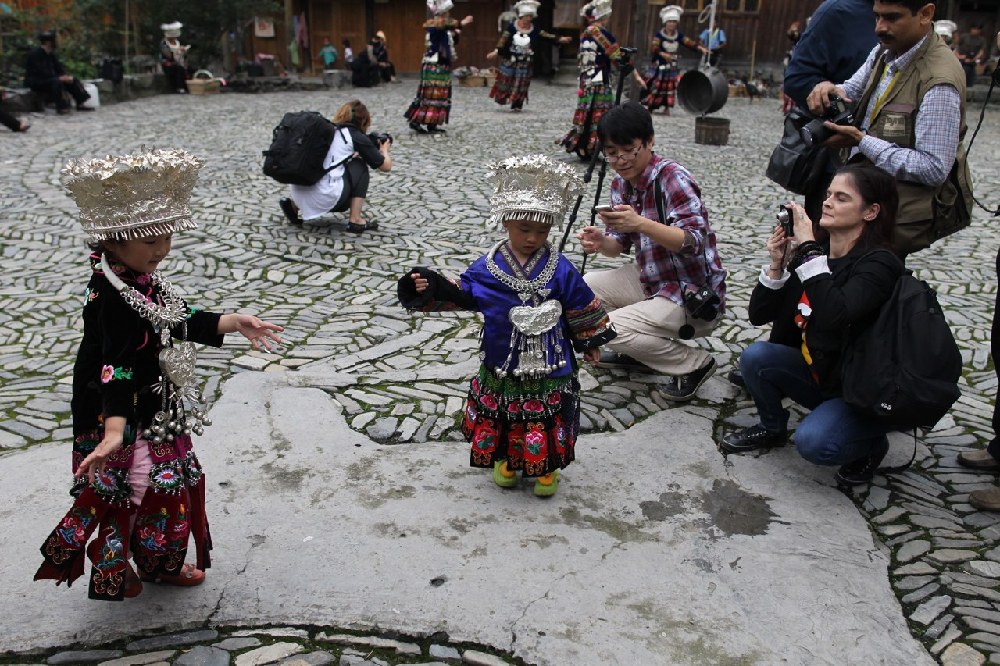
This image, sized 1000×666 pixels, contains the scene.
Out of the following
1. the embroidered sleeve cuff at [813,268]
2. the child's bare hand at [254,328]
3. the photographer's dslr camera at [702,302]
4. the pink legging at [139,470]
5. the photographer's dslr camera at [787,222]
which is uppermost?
the photographer's dslr camera at [787,222]

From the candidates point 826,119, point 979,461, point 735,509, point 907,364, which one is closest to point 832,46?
point 826,119

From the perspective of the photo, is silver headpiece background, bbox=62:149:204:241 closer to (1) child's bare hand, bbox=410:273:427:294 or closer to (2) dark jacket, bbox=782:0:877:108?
(1) child's bare hand, bbox=410:273:427:294

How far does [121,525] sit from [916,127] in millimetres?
3574

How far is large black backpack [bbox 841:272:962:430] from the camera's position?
3.19 metres

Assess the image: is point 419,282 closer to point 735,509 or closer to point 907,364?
point 735,509

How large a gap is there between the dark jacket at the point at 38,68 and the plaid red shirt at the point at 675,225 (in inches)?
521

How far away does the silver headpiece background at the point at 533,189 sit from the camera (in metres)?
3.19

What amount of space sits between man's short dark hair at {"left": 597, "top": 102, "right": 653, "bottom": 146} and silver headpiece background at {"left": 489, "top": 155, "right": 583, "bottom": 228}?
0.82 m

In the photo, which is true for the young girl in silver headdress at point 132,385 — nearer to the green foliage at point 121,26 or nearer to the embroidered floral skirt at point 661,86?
the embroidered floral skirt at point 661,86

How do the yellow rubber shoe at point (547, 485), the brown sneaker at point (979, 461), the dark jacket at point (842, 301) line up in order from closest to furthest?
the dark jacket at point (842, 301) → the yellow rubber shoe at point (547, 485) → the brown sneaker at point (979, 461)

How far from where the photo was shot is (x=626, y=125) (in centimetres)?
396

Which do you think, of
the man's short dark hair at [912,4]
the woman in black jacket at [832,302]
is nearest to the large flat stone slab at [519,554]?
the woman in black jacket at [832,302]

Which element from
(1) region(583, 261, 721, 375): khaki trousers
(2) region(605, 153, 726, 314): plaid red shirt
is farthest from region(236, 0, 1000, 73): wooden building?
(1) region(583, 261, 721, 375): khaki trousers

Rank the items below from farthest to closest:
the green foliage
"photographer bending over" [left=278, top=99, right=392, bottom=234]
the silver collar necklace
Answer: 1. the green foliage
2. "photographer bending over" [left=278, top=99, right=392, bottom=234]
3. the silver collar necklace
